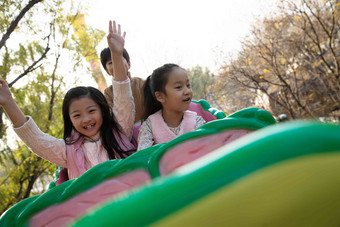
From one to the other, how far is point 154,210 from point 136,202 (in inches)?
0.6

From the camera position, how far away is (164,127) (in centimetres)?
149

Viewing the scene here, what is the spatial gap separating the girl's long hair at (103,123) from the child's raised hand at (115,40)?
240 mm

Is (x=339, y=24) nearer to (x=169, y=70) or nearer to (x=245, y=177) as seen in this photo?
(x=169, y=70)

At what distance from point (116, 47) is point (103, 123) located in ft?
1.14

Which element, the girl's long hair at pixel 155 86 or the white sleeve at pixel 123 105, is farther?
the girl's long hair at pixel 155 86

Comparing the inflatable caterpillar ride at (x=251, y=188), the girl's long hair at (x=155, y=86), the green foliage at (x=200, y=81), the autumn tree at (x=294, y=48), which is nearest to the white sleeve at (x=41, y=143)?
the girl's long hair at (x=155, y=86)

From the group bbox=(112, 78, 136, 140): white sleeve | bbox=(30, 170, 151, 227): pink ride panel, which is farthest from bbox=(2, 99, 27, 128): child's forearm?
bbox=(30, 170, 151, 227): pink ride panel

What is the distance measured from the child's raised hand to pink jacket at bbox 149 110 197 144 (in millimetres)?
382

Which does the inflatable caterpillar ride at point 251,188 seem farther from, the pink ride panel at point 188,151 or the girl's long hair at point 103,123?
the girl's long hair at point 103,123

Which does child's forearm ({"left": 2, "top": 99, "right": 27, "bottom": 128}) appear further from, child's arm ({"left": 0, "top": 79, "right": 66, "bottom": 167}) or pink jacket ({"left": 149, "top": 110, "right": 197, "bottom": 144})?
pink jacket ({"left": 149, "top": 110, "right": 197, "bottom": 144})

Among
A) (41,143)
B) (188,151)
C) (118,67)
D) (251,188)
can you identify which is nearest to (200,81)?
(118,67)

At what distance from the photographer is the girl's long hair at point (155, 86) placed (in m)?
1.52

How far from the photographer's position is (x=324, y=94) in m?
4.64

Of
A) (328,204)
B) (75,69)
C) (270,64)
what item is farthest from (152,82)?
(270,64)
